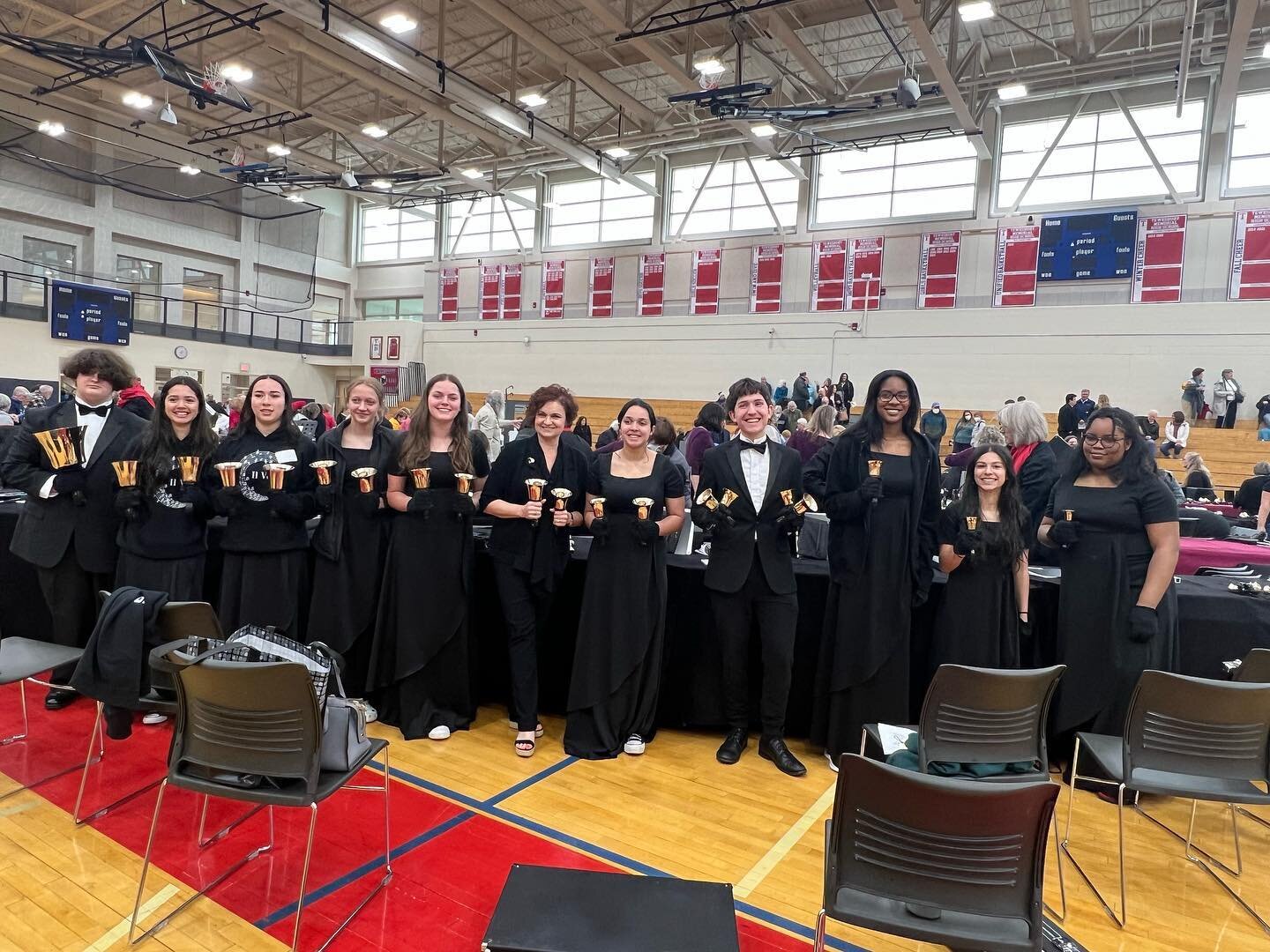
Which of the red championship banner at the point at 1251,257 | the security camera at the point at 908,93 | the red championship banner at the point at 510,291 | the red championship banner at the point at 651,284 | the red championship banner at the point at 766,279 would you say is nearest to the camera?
the security camera at the point at 908,93

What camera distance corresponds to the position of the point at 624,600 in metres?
3.47

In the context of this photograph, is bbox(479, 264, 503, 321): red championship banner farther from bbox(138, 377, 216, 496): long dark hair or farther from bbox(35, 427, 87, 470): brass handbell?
bbox(35, 427, 87, 470): brass handbell

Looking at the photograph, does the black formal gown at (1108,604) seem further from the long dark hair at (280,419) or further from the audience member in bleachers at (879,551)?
the long dark hair at (280,419)

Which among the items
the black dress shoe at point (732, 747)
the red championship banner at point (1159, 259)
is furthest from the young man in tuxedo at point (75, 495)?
the red championship banner at point (1159, 259)

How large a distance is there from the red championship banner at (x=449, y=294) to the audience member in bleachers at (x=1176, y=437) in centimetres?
1731

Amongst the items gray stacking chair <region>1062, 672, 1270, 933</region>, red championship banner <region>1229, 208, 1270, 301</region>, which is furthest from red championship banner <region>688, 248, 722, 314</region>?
gray stacking chair <region>1062, 672, 1270, 933</region>

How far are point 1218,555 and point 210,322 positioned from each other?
20855mm

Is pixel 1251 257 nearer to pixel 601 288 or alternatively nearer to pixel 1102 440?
pixel 601 288

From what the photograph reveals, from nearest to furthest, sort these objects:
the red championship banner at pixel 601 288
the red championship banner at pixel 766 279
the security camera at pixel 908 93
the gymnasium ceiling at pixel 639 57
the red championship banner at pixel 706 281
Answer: the security camera at pixel 908 93, the gymnasium ceiling at pixel 639 57, the red championship banner at pixel 766 279, the red championship banner at pixel 706 281, the red championship banner at pixel 601 288

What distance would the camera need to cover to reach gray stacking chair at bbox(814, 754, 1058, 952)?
162 cm

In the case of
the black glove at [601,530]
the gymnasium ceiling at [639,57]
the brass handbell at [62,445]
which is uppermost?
the gymnasium ceiling at [639,57]

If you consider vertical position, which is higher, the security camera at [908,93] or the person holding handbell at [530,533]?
the security camera at [908,93]

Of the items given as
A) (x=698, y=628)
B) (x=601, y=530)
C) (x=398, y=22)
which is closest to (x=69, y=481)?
(x=601, y=530)

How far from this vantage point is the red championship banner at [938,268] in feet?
51.4
